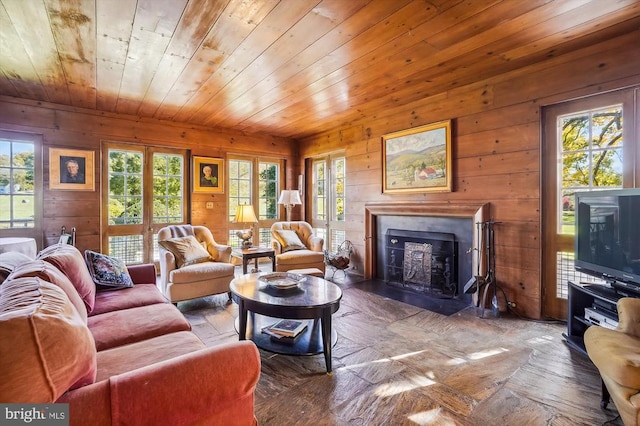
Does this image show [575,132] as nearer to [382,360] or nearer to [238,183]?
[382,360]

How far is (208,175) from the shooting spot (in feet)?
17.3

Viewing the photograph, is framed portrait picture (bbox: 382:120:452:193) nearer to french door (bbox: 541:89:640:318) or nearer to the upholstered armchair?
french door (bbox: 541:89:640:318)

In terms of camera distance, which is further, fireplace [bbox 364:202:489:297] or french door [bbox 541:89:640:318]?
fireplace [bbox 364:202:489:297]

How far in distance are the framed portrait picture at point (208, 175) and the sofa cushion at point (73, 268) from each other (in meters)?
3.06

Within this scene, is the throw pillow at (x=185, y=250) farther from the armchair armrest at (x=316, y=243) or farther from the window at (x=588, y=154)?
the window at (x=588, y=154)

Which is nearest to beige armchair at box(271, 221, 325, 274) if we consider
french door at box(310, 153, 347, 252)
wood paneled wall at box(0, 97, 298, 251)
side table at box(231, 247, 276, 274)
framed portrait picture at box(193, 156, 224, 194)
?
side table at box(231, 247, 276, 274)

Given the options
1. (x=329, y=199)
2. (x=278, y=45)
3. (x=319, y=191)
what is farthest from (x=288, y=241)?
(x=278, y=45)

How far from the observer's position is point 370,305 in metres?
3.51

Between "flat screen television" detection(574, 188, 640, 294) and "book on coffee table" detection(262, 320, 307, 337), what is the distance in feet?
7.64

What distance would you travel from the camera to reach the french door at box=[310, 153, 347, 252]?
17.7 feet

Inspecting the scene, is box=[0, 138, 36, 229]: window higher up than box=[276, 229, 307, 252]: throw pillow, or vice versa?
box=[0, 138, 36, 229]: window

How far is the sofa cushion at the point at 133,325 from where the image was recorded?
1.69 m

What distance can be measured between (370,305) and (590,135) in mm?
2672

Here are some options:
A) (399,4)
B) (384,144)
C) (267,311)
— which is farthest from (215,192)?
(399,4)
